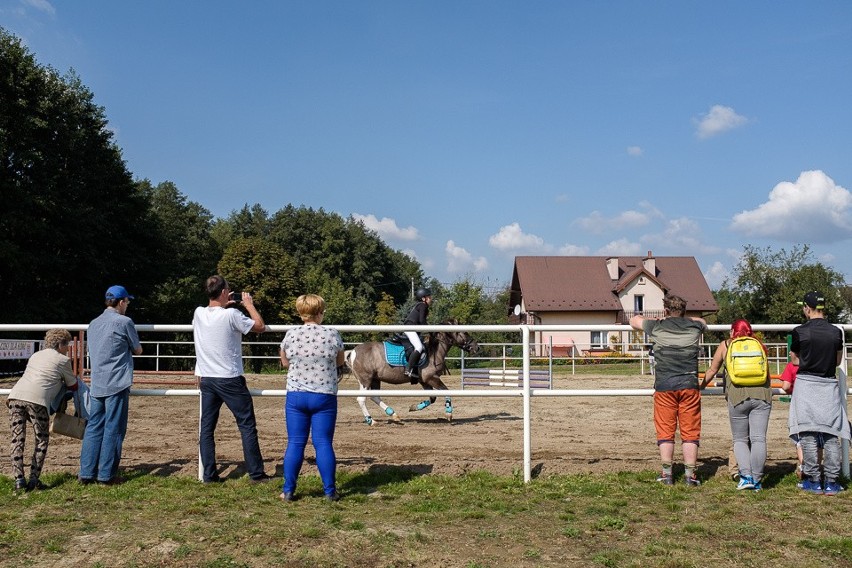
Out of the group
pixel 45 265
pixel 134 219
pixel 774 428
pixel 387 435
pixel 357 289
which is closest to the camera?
pixel 387 435

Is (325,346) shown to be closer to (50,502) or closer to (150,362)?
(50,502)

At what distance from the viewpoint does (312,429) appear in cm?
575

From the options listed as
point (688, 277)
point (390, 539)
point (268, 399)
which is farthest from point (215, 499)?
point (688, 277)

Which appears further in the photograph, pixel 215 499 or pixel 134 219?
pixel 134 219

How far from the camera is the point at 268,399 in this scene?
17.2m

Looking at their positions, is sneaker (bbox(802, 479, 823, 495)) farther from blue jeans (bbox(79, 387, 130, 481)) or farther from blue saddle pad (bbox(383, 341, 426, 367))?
blue saddle pad (bbox(383, 341, 426, 367))

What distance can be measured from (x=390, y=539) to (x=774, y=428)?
7784mm

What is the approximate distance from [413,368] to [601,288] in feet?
151

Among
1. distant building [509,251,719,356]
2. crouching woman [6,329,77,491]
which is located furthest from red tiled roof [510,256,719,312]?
crouching woman [6,329,77,491]

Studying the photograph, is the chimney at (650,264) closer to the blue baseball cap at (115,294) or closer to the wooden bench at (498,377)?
the wooden bench at (498,377)

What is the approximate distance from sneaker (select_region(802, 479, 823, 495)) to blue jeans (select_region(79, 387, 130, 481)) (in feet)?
18.8

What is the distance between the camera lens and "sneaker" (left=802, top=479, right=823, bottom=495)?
19.7 feet

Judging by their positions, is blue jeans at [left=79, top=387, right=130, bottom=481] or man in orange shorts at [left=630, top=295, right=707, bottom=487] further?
blue jeans at [left=79, top=387, right=130, bottom=481]

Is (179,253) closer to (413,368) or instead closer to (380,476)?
(413,368)
